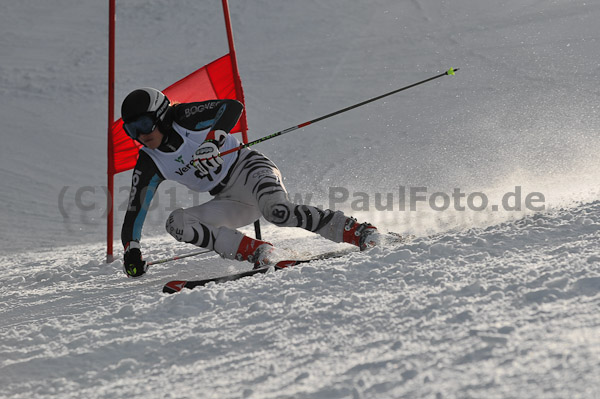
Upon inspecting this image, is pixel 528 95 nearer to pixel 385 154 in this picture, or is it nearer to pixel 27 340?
pixel 385 154

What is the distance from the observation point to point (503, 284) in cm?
230

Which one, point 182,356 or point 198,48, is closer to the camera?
point 182,356

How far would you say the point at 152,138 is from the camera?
3418 millimetres

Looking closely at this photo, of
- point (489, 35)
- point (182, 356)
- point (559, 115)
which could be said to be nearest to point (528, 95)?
point (559, 115)

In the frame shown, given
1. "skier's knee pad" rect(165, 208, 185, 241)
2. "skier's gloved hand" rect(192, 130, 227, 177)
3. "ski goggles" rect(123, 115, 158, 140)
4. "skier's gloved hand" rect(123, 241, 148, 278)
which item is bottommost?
"skier's gloved hand" rect(123, 241, 148, 278)

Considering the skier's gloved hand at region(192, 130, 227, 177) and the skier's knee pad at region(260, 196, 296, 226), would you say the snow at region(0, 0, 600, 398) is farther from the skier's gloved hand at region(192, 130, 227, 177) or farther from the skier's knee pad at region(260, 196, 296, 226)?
the skier's gloved hand at region(192, 130, 227, 177)

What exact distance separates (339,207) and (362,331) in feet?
12.0

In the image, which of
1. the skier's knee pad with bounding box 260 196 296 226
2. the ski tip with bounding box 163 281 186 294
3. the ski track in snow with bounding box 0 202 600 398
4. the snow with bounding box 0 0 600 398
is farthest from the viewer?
the skier's knee pad with bounding box 260 196 296 226

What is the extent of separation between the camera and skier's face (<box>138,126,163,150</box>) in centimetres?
340

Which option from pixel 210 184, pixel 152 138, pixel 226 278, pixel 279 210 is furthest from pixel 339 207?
pixel 226 278

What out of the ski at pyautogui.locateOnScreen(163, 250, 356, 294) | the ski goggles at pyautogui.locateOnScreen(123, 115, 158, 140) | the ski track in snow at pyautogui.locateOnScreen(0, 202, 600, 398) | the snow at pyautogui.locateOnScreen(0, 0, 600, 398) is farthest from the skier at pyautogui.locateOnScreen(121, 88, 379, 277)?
the ski track in snow at pyautogui.locateOnScreen(0, 202, 600, 398)

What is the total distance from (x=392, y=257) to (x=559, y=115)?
17.9ft

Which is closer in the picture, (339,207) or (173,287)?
(173,287)

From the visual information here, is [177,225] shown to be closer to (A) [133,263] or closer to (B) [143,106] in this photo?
(A) [133,263]
